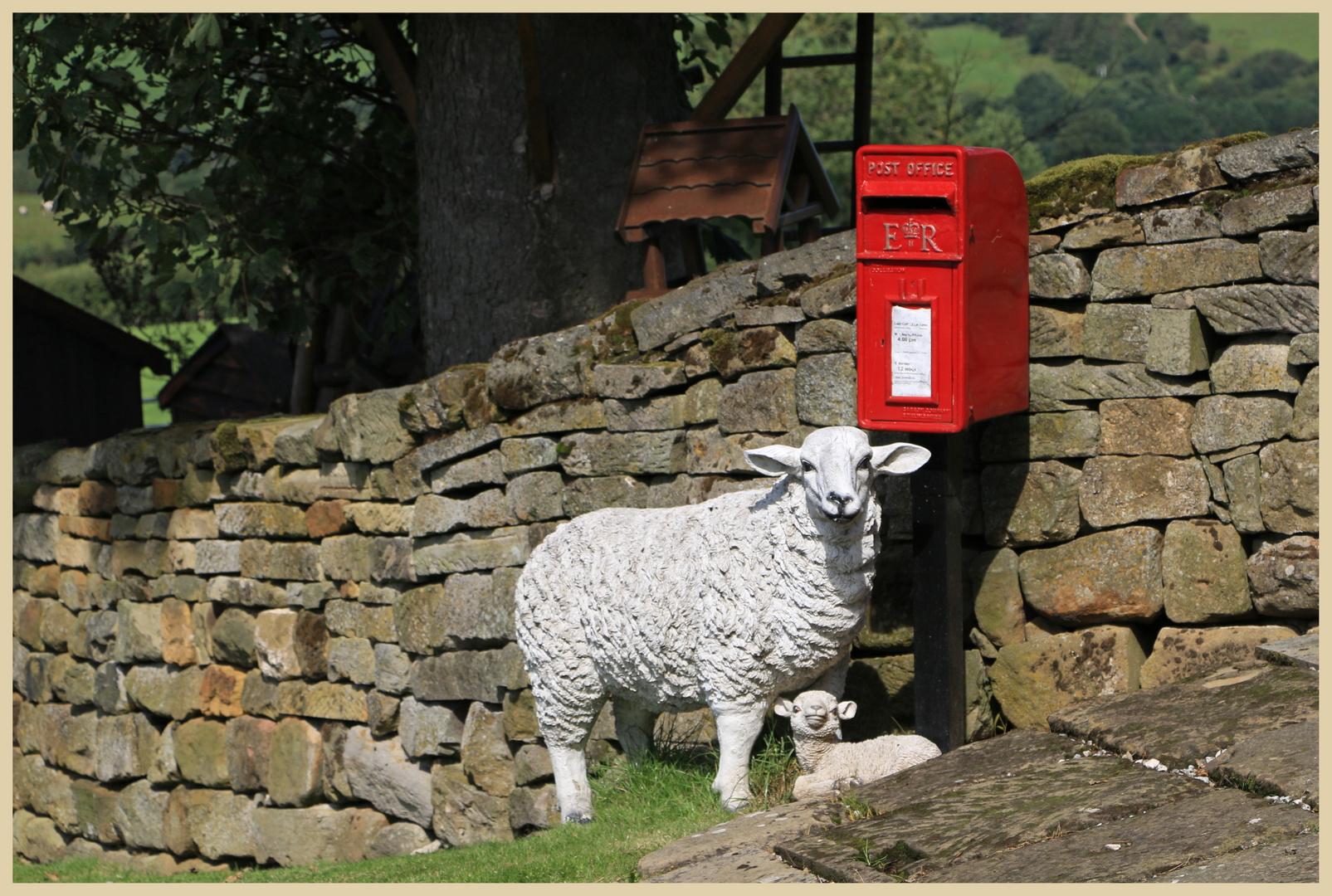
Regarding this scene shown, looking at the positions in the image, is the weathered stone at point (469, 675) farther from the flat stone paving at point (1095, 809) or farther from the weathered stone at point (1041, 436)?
the weathered stone at point (1041, 436)

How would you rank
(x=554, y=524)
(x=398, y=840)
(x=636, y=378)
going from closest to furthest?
1. (x=636, y=378)
2. (x=554, y=524)
3. (x=398, y=840)

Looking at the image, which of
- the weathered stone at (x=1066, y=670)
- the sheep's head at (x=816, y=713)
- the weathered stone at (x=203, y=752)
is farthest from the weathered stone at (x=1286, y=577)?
the weathered stone at (x=203, y=752)

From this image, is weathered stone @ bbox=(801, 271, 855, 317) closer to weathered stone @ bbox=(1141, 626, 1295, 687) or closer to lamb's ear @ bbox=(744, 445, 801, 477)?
lamb's ear @ bbox=(744, 445, 801, 477)

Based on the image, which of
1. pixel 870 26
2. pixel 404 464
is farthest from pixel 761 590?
pixel 870 26

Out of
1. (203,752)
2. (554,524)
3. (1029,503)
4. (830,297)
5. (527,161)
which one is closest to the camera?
(1029,503)

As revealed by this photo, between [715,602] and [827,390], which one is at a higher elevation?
[827,390]

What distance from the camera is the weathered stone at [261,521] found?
715 cm

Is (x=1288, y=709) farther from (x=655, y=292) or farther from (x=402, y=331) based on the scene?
(x=402, y=331)

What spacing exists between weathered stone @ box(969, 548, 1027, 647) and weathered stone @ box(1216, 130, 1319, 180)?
1567mm

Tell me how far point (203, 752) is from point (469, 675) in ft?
8.22

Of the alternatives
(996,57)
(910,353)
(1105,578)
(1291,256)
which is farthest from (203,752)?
(996,57)

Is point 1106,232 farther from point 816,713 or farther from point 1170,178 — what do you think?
point 816,713

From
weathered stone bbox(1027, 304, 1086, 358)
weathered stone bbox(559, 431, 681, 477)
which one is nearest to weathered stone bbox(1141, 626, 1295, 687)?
weathered stone bbox(1027, 304, 1086, 358)

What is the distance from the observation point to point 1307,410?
4.21 m
